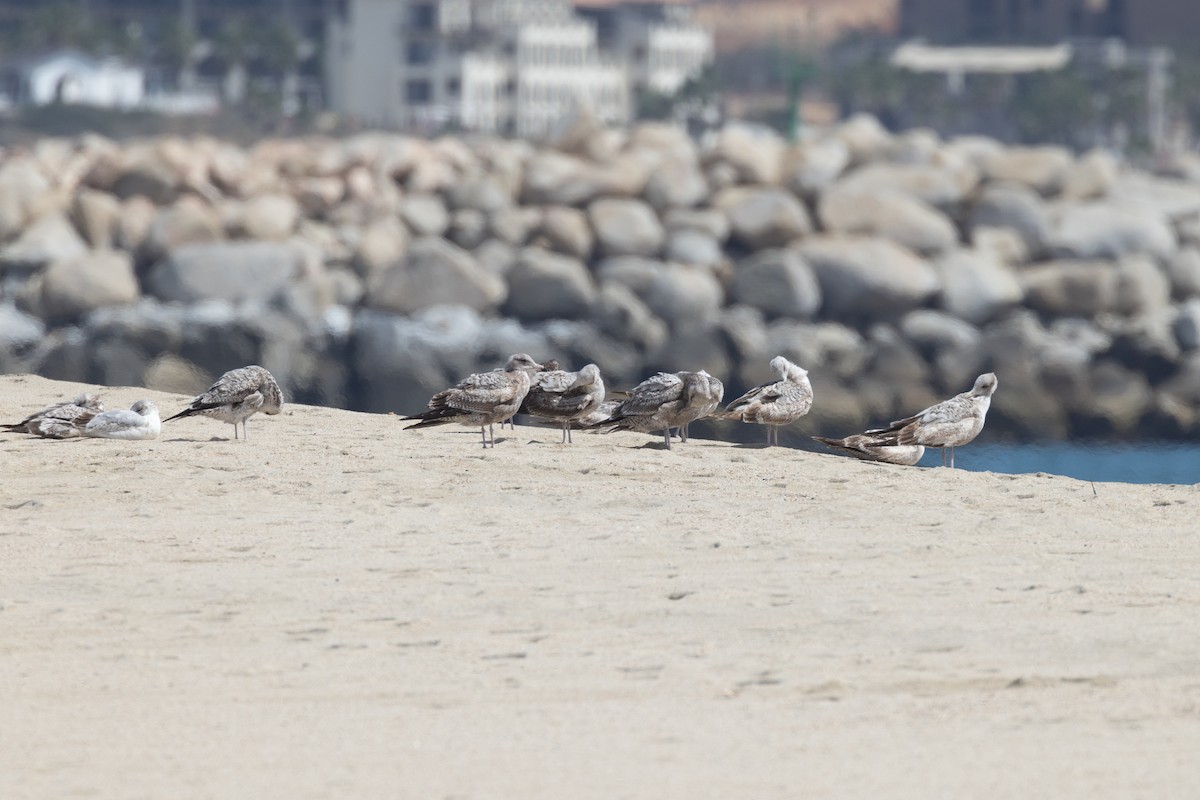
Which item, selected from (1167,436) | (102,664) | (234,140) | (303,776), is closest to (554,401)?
(102,664)

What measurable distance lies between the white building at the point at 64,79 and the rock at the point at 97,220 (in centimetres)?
5151

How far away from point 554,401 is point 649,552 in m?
3.03

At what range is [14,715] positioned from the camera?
6.60 m

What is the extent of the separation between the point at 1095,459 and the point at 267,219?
14728 mm

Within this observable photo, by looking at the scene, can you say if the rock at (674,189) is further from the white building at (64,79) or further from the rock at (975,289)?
the white building at (64,79)

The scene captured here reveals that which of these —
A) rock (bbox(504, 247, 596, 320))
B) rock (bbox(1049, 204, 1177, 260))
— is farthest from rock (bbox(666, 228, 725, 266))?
rock (bbox(1049, 204, 1177, 260))

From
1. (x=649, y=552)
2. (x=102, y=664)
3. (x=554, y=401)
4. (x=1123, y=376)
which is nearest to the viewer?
(x=102, y=664)

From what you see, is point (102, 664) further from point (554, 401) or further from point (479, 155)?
point (479, 155)

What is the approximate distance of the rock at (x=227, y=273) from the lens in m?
29.5

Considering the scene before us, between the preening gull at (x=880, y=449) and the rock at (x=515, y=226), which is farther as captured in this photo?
the rock at (x=515, y=226)

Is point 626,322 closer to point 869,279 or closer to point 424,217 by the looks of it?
point 869,279

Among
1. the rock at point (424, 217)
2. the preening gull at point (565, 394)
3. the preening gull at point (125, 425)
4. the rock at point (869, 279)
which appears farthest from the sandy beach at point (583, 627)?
the rock at point (424, 217)

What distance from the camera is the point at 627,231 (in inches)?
1182

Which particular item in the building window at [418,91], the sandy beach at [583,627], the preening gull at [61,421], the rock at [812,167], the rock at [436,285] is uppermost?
the building window at [418,91]
